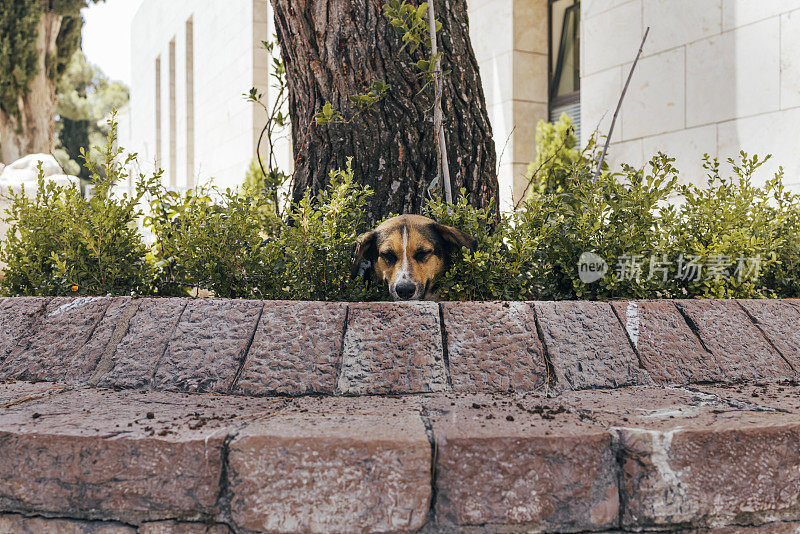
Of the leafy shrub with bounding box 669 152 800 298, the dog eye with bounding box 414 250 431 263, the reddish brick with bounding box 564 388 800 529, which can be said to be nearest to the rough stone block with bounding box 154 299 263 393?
the dog eye with bounding box 414 250 431 263

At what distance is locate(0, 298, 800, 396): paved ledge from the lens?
8.01 ft

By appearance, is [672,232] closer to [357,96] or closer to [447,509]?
[357,96]

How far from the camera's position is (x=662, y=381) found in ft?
8.45

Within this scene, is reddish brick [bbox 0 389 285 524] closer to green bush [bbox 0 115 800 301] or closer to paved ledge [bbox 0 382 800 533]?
paved ledge [bbox 0 382 800 533]

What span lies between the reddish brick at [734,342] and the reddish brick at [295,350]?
1.66m

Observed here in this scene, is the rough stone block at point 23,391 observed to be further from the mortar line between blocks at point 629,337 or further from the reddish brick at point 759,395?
the reddish brick at point 759,395

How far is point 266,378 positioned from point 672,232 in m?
2.33

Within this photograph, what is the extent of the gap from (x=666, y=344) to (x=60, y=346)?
275 centimetres

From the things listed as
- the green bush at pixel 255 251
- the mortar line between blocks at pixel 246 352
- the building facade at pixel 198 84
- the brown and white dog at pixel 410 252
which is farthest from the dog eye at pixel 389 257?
the building facade at pixel 198 84

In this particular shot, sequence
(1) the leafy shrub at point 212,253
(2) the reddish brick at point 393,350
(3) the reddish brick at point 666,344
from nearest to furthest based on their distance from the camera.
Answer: (2) the reddish brick at point 393,350 < (3) the reddish brick at point 666,344 < (1) the leafy shrub at point 212,253

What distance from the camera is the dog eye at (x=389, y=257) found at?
285cm

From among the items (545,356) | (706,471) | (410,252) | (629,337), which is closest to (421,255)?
(410,252)

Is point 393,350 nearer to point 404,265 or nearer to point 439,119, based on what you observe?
point 404,265

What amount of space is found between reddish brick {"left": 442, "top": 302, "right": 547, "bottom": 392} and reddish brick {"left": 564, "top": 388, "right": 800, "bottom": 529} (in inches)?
20.6
